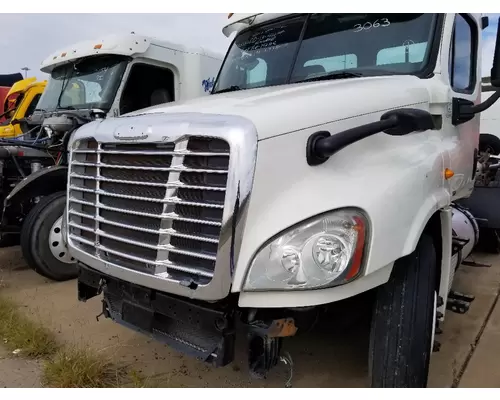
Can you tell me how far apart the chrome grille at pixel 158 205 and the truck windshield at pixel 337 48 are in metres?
1.42

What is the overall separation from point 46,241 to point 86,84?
8.18 ft

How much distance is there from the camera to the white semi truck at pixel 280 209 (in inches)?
81.2

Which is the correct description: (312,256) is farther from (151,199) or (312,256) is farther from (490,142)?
(490,142)

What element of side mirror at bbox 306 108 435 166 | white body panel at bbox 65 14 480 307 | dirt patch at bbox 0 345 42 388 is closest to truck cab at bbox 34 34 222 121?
dirt patch at bbox 0 345 42 388

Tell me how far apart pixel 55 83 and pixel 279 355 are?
602cm

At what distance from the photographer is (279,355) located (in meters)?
2.29

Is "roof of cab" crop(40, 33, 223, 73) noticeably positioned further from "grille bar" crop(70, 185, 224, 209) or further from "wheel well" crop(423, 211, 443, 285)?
"wheel well" crop(423, 211, 443, 285)

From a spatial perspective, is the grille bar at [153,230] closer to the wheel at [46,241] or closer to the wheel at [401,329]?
the wheel at [401,329]

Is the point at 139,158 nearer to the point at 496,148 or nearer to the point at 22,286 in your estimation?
the point at 22,286

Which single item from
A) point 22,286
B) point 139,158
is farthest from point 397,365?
point 22,286

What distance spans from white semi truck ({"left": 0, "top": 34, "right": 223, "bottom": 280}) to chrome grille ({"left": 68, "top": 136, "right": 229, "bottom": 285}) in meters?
2.22

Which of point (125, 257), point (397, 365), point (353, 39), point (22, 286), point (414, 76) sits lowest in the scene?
point (22, 286)

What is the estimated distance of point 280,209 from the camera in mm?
2094

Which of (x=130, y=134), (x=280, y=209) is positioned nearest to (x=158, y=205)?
(x=130, y=134)
